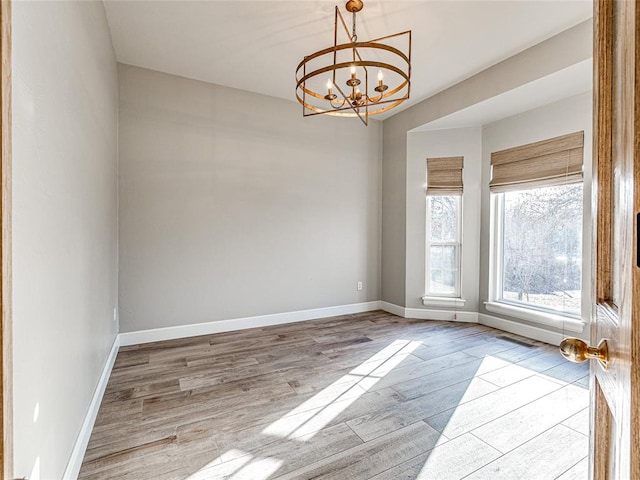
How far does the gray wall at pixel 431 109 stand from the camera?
2779 mm

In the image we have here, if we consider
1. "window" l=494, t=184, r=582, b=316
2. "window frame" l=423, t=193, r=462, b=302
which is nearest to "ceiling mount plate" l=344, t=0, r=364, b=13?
"window frame" l=423, t=193, r=462, b=302

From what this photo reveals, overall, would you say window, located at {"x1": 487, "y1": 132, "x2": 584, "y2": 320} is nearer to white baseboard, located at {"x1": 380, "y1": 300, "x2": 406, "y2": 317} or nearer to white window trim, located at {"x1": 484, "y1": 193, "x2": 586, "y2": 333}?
white window trim, located at {"x1": 484, "y1": 193, "x2": 586, "y2": 333}

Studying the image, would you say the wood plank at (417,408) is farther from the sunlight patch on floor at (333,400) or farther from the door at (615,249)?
the door at (615,249)

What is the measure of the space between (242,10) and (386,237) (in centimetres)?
340

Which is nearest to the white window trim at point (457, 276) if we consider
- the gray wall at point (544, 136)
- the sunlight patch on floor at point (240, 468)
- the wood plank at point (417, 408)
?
the gray wall at point (544, 136)

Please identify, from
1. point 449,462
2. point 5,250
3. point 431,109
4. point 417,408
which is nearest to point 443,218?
point 431,109

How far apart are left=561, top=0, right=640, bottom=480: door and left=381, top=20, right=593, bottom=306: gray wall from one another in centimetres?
267

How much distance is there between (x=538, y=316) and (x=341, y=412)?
8.97 feet

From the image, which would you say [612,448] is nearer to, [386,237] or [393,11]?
[393,11]

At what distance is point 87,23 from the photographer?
204cm

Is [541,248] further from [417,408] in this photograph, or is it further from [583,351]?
[583,351]

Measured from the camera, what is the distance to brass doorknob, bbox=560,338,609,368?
66 centimetres

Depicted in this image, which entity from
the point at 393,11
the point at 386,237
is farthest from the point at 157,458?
the point at 386,237

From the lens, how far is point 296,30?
112 inches
